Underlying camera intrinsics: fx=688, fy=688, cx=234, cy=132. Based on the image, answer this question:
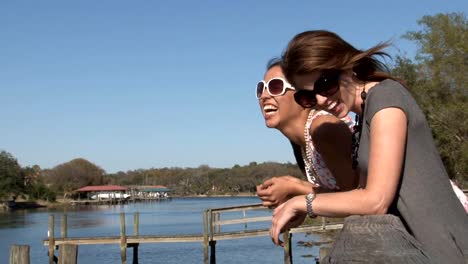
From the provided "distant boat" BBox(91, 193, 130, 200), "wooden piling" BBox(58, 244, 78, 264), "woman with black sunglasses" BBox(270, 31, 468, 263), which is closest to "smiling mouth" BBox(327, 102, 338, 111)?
"woman with black sunglasses" BBox(270, 31, 468, 263)

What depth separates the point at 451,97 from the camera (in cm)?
3172

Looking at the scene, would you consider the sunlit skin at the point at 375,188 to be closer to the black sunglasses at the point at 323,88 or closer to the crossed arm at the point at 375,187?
the crossed arm at the point at 375,187

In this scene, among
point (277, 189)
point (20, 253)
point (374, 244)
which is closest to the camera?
point (374, 244)

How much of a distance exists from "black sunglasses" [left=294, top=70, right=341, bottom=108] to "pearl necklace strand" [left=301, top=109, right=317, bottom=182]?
50 centimetres

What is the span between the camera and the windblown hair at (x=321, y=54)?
154 centimetres

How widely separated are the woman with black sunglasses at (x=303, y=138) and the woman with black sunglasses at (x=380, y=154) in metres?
0.33

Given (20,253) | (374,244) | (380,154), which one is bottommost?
(20,253)

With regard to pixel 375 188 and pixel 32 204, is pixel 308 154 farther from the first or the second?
pixel 32 204

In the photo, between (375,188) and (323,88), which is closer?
(375,188)

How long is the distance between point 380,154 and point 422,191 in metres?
0.11

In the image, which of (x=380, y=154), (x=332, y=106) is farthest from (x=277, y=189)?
(x=380, y=154)

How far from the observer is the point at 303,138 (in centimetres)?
229

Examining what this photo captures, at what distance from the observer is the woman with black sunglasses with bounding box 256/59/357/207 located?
1.97 meters

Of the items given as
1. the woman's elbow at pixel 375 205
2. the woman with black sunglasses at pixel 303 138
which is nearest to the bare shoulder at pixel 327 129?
the woman with black sunglasses at pixel 303 138
